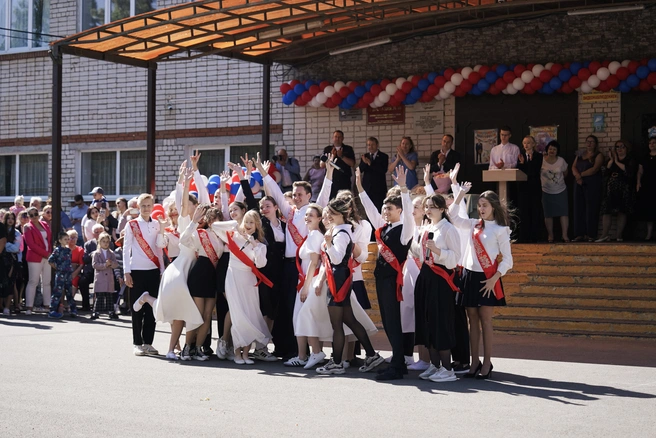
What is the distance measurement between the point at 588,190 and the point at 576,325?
4.01 metres

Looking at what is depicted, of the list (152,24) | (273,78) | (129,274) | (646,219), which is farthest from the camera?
(273,78)

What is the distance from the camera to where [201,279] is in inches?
425

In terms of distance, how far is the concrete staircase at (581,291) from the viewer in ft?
41.9

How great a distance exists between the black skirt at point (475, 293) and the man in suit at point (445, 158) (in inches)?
268

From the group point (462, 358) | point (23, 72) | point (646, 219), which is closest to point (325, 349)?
point (462, 358)

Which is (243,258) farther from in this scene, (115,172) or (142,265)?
(115,172)

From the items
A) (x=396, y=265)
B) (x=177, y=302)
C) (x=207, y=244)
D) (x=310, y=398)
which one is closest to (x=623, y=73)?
(x=396, y=265)

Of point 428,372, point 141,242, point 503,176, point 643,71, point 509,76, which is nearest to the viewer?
point 428,372

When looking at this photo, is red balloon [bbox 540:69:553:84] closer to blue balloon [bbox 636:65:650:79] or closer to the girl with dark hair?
the girl with dark hair

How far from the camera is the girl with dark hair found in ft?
53.0

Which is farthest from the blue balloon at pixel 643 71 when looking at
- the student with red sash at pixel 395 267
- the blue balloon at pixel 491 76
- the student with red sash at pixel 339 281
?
the student with red sash at pixel 339 281

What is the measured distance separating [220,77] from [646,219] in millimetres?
9268

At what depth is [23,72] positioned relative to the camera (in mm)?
22766

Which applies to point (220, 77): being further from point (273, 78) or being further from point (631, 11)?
point (631, 11)
